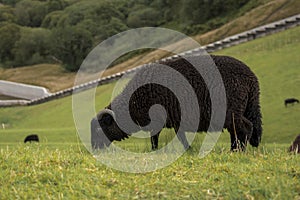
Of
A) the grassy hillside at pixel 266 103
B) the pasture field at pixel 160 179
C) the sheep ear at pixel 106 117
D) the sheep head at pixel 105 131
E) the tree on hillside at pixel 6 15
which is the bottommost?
the grassy hillside at pixel 266 103

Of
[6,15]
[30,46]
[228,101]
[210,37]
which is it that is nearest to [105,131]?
[228,101]

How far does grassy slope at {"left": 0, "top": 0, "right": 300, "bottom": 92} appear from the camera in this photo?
209 ft

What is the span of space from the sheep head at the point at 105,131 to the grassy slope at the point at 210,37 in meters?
48.1

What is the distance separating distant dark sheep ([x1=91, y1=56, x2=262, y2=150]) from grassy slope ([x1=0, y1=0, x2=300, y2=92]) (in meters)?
48.8

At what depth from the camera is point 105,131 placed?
1311 cm

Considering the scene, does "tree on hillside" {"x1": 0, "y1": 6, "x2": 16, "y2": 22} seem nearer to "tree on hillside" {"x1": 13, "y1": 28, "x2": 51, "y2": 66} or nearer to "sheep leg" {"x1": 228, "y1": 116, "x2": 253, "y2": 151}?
"tree on hillside" {"x1": 13, "y1": 28, "x2": 51, "y2": 66}

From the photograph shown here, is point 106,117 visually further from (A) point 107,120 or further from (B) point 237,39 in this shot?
(B) point 237,39

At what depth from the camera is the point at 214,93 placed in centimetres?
1159

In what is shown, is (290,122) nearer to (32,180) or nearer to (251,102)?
(251,102)

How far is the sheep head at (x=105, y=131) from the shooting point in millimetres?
13055

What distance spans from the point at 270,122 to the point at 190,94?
57.7 feet

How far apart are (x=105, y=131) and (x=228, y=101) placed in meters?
3.41

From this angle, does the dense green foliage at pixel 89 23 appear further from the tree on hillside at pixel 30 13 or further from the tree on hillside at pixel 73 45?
the tree on hillside at pixel 30 13

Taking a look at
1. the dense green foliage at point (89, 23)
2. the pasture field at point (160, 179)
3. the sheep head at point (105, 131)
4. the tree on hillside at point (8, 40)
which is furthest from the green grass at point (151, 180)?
the tree on hillside at point (8, 40)
